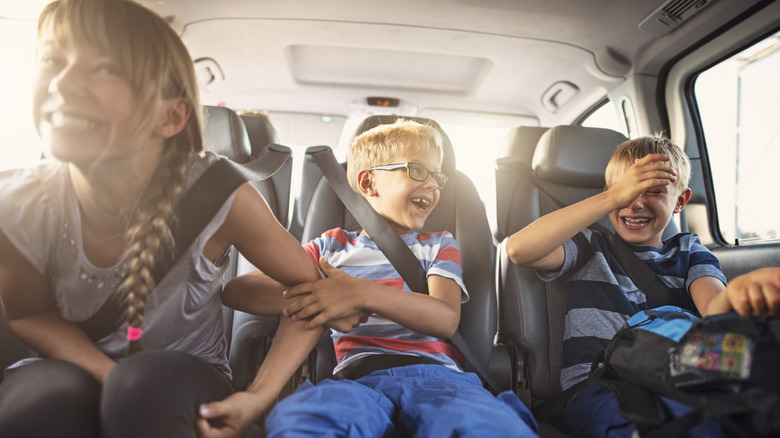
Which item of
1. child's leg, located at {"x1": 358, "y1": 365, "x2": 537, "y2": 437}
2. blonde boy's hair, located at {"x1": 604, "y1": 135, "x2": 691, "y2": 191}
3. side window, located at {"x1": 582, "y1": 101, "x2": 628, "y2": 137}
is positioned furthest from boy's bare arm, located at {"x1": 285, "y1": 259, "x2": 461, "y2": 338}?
side window, located at {"x1": 582, "y1": 101, "x2": 628, "y2": 137}

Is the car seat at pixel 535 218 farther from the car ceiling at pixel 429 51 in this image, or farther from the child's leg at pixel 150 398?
the child's leg at pixel 150 398

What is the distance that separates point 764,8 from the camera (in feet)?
6.79

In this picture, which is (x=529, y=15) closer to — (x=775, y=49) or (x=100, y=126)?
(x=775, y=49)

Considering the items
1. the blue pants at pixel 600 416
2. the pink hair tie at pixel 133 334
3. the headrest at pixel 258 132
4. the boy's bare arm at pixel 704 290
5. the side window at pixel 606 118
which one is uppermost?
the side window at pixel 606 118

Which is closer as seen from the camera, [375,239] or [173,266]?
[173,266]

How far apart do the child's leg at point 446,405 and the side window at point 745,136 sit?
1814mm

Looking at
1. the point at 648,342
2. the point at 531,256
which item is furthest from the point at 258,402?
the point at 531,256

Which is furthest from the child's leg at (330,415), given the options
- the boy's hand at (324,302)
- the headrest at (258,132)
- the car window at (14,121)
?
the car window at (14,121)

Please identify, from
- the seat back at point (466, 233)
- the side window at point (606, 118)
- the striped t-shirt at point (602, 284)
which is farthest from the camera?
the side window at point (606, 118)

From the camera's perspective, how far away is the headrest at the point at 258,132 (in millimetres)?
2066

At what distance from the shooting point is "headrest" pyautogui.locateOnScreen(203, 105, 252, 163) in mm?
1869

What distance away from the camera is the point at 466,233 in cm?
175

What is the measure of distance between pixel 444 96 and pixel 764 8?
200 cm

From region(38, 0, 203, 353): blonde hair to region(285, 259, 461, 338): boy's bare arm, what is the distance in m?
0.29
